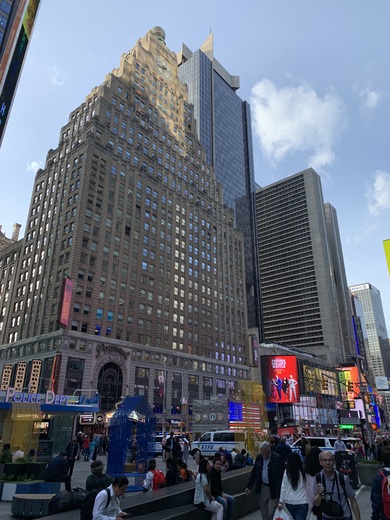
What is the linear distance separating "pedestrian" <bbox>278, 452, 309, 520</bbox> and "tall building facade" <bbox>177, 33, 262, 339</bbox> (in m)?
149

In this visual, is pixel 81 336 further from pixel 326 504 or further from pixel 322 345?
pixel 322 345

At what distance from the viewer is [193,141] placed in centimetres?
10625

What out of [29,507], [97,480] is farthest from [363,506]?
[29,507]

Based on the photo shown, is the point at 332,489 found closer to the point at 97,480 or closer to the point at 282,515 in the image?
the point at 282,515

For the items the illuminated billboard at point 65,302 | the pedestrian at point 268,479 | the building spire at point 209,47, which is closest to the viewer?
the pedestrian at point 268,479

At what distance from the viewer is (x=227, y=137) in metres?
170

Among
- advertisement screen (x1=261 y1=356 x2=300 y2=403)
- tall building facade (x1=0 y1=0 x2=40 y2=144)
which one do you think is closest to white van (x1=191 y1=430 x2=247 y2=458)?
tall building facade (x1=0 y1=0 x2=40 y2=144)

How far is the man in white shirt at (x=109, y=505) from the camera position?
6150mm

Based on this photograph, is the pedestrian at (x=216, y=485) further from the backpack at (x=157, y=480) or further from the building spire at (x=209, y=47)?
the building spire at (x=209, y=47)

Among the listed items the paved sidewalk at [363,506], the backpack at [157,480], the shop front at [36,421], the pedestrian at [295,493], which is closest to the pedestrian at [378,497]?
the pedestrian at [295,493]

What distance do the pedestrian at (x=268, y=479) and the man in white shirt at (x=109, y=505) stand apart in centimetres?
403

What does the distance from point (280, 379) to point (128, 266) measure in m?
48.1

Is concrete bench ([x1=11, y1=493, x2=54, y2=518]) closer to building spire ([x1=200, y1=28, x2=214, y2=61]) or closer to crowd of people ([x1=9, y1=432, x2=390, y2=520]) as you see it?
crowd of people ([x1=9, y1=432, x2=390, y2=520])

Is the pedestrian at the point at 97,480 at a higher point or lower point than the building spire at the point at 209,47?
lower
